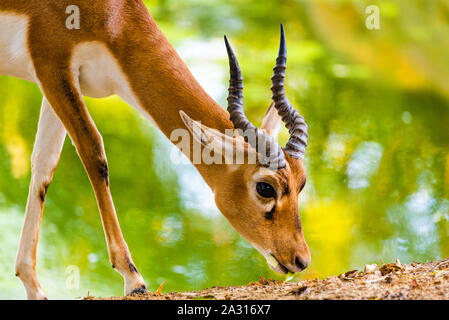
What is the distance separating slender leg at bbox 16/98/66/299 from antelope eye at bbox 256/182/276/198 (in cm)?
107

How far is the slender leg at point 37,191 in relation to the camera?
2422mm

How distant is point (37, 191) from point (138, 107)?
0.65 meters

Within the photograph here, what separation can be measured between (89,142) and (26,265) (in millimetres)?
658

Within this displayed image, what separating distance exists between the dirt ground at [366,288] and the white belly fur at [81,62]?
3.03 feet

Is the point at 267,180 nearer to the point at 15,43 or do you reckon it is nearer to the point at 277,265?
the point at 277,265

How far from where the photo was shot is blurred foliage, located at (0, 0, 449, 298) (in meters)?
3.62

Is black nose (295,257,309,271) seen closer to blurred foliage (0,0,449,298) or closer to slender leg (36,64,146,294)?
slender leg (36,64,146,294)

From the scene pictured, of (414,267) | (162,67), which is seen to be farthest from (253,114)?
(414,267)

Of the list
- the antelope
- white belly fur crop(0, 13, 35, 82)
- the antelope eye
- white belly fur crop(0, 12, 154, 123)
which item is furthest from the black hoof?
white belly fur crop(0, 13, 35, 82)

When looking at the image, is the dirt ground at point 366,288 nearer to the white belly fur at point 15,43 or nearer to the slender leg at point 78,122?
the slender leg at point 78,122

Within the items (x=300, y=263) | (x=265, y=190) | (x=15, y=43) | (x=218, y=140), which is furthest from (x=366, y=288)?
(x=15, y=43)

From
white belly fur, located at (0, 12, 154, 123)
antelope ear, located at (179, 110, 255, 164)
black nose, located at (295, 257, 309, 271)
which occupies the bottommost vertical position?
black nose, located at (295, 257, 309, 271)

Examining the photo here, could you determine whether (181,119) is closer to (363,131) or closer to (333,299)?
(333,299)

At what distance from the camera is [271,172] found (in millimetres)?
2273
